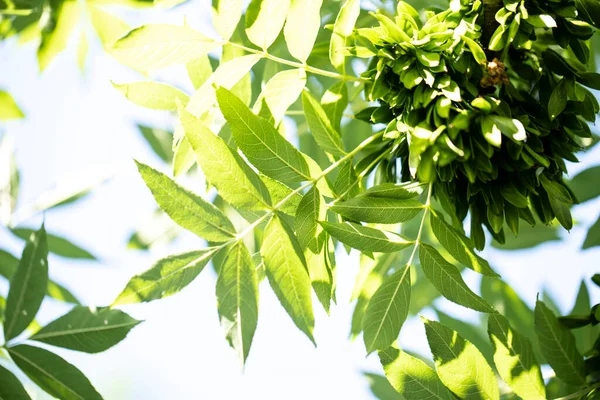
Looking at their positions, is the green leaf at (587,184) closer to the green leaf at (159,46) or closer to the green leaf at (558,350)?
the green leaf at (558,350)

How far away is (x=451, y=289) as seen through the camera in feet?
2.46

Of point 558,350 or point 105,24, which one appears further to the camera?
point 105,24

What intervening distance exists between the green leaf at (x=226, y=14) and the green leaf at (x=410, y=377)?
462 mm

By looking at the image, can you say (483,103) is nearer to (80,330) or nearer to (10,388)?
(80,330)

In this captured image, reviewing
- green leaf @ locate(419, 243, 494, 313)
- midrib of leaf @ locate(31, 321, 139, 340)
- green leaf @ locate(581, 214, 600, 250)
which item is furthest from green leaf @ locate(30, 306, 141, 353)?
green leaf @ locate(581, 214, 600, 250)

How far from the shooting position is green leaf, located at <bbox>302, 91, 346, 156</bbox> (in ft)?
2.66

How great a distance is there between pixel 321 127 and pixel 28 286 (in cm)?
45

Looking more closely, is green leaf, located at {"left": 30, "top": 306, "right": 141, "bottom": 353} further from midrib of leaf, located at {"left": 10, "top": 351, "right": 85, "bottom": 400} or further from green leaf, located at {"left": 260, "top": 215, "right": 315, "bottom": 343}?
green leaf, located at {"left": 260, "top": 215, "right": 315, "bottom": 343}

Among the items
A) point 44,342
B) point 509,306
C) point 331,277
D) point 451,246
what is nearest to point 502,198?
point 451,246

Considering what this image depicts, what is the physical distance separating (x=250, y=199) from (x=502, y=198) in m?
0.31

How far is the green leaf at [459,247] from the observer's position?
2.42ft

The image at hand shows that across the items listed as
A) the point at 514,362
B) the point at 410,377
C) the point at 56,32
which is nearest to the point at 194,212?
the point at 410,377

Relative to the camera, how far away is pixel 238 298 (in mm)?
724

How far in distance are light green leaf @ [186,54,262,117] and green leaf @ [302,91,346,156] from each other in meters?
0.09
